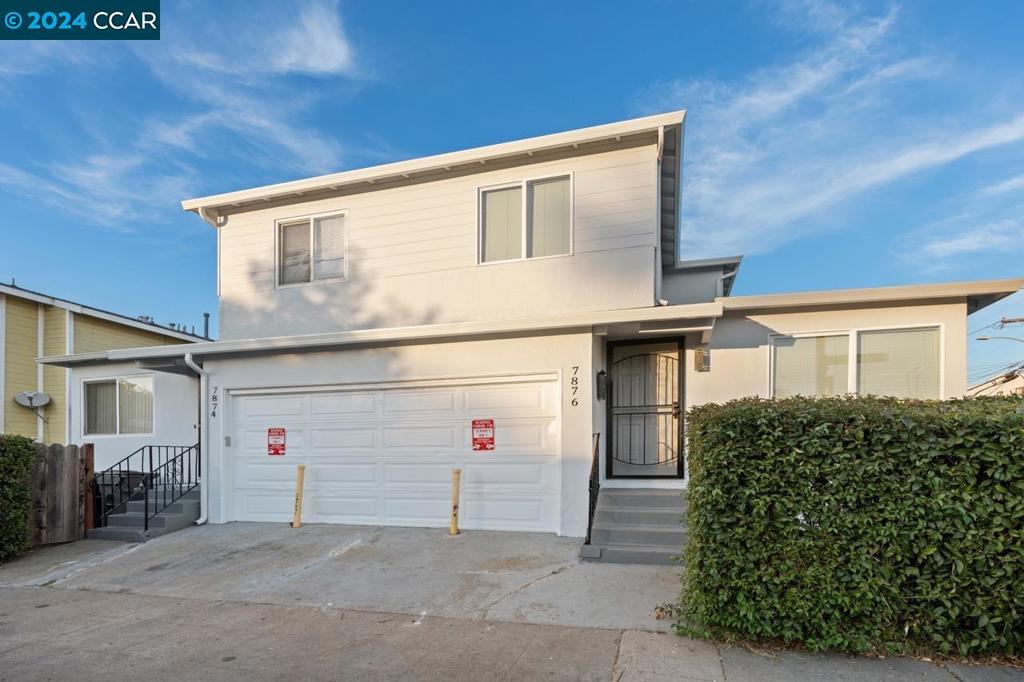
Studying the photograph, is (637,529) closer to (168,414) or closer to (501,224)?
(501,224)

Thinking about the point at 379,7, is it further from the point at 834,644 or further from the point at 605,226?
the point at 834,644

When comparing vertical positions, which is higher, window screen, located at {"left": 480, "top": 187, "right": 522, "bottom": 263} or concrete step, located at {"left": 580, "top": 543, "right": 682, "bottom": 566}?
window screen, located at {"left": 480, "top": 187, "right": 522, "bottom": 263}

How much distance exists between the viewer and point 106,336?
15977 mm

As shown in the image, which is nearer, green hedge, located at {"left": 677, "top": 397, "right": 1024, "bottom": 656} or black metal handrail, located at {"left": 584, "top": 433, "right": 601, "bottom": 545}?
green hedge, located at {"left": 677, "top": 397, "right": 1024, "bottom": 656}

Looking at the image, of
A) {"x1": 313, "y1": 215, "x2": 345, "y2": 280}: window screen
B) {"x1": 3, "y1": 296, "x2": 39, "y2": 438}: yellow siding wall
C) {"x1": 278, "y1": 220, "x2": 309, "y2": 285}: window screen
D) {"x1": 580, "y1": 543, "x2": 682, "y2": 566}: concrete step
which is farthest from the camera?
{"x1": 3, "y1": 296, "x2": 39, "y2": 438}: yellow siding wall

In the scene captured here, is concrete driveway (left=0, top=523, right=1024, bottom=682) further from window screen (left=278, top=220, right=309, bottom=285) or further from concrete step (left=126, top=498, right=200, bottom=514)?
window screen (left=278, top=220, right=309, bottom=285)

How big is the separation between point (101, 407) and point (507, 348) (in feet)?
32.8

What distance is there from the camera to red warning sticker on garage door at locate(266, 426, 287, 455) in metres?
8.76

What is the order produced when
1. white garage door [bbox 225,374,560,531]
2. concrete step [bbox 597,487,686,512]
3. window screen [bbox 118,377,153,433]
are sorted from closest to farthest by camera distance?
concrete step [bbox 597,487,686,512]
white garage door [bbox 225,374,560,531]
window screen [bbox 118,377,153,433]

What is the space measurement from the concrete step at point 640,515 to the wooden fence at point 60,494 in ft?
27.0

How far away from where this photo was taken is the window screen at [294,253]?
31.7ft

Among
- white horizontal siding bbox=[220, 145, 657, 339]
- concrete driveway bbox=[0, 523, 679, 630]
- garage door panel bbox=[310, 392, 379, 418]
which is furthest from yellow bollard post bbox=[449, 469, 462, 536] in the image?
white horizontal siding bbox=[220, 145, 657, 339]

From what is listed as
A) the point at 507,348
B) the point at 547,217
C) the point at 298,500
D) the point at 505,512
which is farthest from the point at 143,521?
the point at 547,217

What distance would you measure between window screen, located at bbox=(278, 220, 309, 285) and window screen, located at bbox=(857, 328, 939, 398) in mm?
8845
